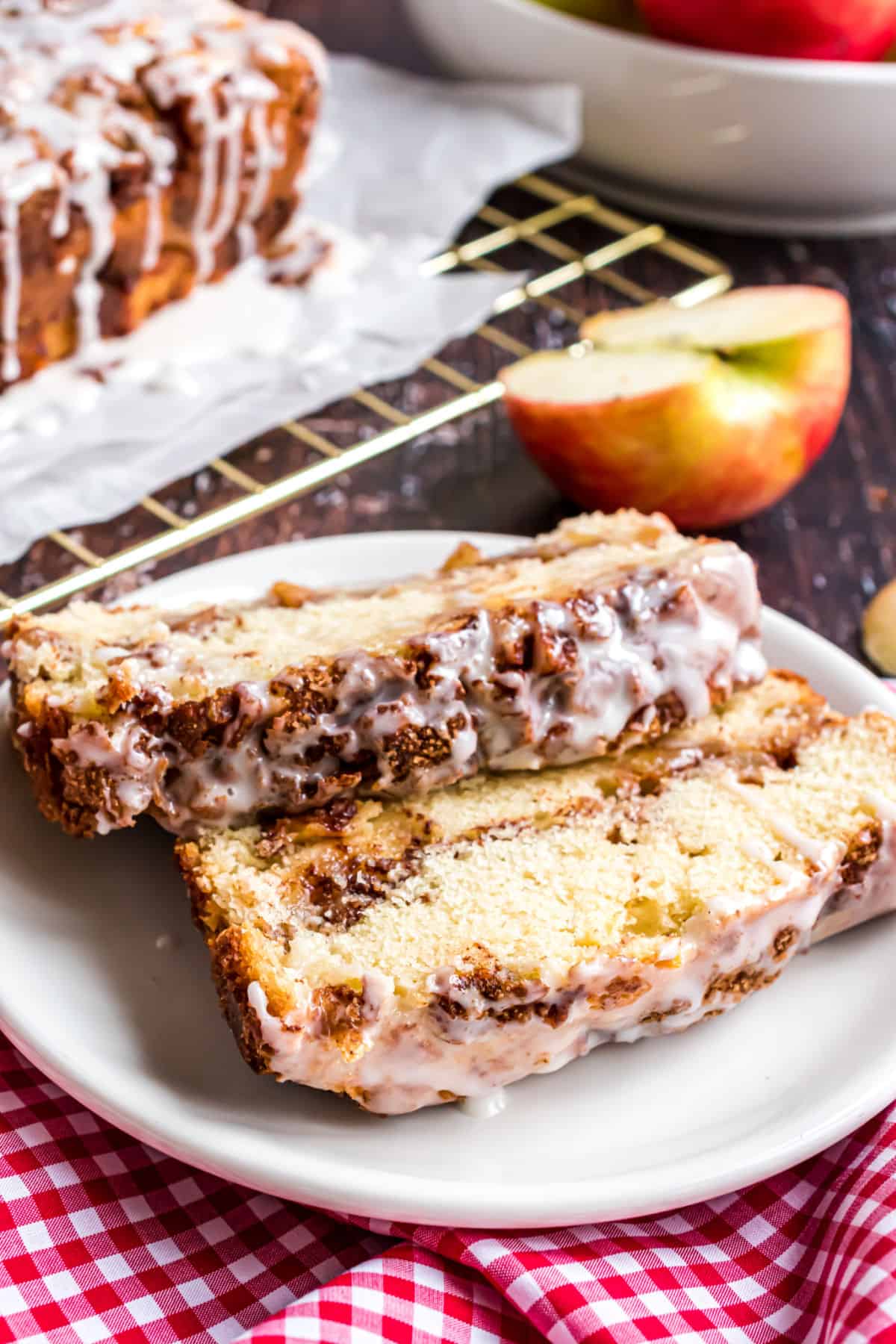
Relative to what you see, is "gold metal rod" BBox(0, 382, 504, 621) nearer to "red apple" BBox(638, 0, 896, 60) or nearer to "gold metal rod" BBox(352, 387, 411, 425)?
"gold metal rod" BBox(352, 387, 411, 425)

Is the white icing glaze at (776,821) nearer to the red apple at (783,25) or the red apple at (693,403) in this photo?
the red apple at (693,403)

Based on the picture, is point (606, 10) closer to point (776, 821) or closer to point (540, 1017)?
point (776, 821)

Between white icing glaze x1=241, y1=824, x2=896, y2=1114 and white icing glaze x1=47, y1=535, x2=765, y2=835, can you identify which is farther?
white icing glaze x1=47, y1=535, x2=765, y2=835

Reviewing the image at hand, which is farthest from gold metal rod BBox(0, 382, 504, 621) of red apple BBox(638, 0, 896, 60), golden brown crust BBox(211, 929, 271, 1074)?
red apple BBox(638, 0, 896, 60)

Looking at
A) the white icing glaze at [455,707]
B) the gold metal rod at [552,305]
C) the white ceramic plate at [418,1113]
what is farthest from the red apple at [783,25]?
the white ceramic plate at [418,1113]

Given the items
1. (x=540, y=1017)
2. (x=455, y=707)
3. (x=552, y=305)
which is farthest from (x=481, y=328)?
(x=540, y=1017)

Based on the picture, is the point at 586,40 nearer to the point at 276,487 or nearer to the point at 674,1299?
the point at 276,487
